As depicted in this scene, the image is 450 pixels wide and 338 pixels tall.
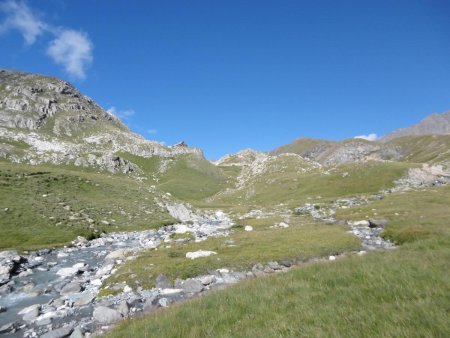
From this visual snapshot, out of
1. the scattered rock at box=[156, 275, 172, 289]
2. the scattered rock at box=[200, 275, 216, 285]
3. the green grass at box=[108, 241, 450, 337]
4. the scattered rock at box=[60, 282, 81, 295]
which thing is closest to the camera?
the green grass at box=[108, 241, 450, 337]

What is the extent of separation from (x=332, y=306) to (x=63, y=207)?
193 feet

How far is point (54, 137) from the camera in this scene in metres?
164

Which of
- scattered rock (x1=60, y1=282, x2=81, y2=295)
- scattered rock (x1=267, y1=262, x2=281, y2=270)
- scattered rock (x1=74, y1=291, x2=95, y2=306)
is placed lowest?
scattered rock (x1=267, y1=262, x2=281, y2=270)

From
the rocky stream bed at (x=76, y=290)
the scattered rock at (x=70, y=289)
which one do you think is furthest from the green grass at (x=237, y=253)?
the scattered rock at (x=70, y=289)

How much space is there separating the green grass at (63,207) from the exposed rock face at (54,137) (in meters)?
63.3

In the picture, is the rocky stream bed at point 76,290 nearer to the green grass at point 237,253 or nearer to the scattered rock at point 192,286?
the scattered rock at point 192,286

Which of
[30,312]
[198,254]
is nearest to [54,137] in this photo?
[198,254]

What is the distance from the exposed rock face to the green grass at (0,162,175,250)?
208 ft

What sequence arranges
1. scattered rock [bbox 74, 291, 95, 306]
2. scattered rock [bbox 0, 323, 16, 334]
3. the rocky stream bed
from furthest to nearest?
scattered rock [bbox 74, 291, 95, 306]
the rocky stream bed
scattered rock [bbox 0, 323, 16, 334]

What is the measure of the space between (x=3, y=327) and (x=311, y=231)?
1295 inches

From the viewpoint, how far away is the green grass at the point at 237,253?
27.7 meters

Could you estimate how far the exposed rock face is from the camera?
136m

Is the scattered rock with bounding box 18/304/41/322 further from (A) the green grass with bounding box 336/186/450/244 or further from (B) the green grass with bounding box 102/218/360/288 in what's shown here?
(A) the green grass with bounding box 336/186/450/244

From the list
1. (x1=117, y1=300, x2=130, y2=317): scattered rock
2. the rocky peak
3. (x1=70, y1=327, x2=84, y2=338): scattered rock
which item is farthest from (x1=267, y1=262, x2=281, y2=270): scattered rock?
the rocky peak
